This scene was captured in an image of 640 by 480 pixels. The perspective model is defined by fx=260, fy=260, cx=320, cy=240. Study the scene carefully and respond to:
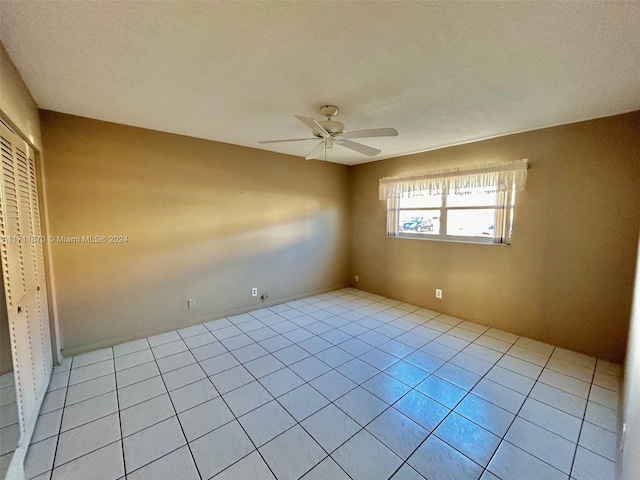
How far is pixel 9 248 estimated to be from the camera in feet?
4.98

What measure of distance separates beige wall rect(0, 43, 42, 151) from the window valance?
4085 millimetres

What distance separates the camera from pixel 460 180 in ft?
11.5

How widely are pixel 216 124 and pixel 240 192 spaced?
3.54 ft

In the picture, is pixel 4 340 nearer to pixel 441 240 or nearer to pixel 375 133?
pixel 375 133

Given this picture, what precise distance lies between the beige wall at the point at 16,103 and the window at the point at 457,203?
4086 mm

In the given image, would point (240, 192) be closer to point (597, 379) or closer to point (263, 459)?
point (263, 459)

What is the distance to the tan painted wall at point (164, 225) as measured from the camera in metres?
2.60

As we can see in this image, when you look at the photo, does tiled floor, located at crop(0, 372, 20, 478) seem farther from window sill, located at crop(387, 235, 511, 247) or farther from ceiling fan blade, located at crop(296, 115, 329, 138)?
window sill, located at crop(387, 235, 511, 247)

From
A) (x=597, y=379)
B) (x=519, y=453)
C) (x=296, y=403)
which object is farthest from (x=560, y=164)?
(x=296, y=403)

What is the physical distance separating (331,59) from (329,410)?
2410mm

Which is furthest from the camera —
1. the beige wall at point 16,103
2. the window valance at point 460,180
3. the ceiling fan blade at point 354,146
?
the window valance at point 460,180

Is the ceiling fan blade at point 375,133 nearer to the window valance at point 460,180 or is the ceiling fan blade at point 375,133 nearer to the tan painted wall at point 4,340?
the window valance at point 460,180

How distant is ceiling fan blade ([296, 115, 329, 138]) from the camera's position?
193cm

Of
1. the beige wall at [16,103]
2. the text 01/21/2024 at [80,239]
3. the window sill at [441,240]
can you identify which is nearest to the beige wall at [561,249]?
the window sill at [441,240]
